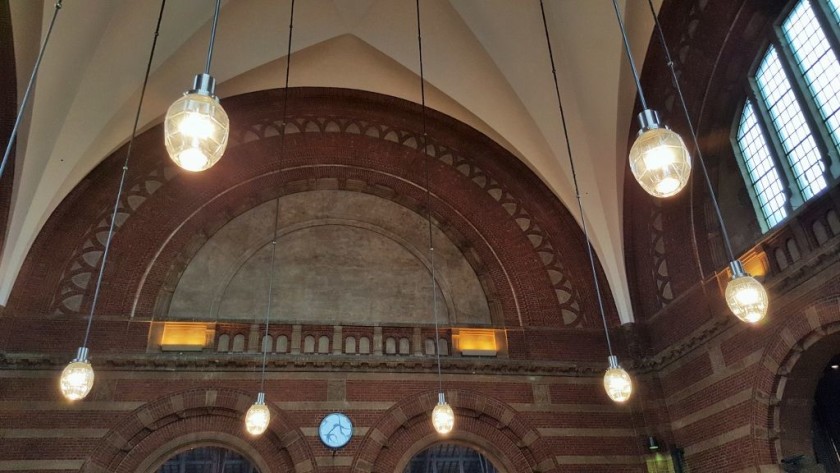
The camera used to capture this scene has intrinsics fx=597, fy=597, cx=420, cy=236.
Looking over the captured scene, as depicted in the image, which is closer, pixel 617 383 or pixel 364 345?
pixel 617 383

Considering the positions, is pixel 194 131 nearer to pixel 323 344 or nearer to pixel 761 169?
pixel 323 344

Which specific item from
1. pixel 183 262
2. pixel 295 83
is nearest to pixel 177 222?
pixel 183 262

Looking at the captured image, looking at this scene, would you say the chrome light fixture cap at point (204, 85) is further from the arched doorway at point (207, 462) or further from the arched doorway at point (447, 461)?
the arched doorway at point (447, 461)

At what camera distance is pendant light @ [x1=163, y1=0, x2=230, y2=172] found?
4.36 metres

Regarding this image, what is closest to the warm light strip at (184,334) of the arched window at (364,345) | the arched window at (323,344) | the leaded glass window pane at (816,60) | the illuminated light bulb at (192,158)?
A: the arched window at (323,344)

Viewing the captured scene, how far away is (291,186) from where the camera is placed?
1524 cm

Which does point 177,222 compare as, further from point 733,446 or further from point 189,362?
point 733,446

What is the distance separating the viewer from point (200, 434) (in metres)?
12.3

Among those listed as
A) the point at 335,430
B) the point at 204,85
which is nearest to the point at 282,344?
the point at 335,430

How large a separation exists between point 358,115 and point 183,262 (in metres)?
5.81

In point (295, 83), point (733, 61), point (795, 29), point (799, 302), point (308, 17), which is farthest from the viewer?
point (295, 83)

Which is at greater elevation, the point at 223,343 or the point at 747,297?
the point at 223,343

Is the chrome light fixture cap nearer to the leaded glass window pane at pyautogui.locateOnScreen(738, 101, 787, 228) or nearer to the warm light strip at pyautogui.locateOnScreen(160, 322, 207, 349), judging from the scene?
the warm light strip at pyautogui.locateOnScreen(160, 322, 207, 349)

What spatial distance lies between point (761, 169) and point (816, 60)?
7.55 ft
